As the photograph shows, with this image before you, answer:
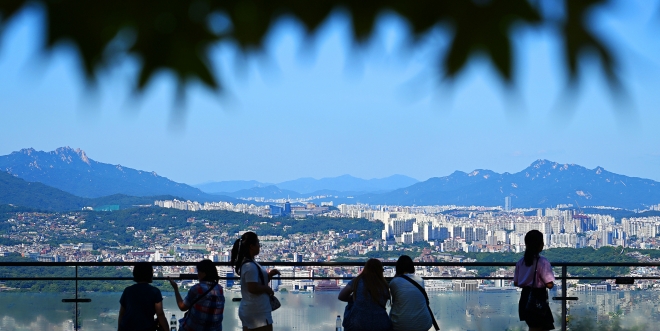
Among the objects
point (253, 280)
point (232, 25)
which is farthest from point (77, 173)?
point (253, 280)

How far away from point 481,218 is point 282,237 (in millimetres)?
21351

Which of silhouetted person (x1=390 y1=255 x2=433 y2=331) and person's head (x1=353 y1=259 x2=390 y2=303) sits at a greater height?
person's head (x1=353 y1=259 x2=390 y2=303)

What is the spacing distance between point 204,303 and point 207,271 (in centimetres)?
25

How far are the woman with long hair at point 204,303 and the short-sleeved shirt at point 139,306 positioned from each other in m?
0.24

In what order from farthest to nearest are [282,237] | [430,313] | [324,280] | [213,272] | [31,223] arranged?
[282,237]
[31,223]
[324,280]
[430,313]
[213,272]

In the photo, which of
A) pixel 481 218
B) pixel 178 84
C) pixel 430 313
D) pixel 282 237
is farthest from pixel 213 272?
pixel 481 218

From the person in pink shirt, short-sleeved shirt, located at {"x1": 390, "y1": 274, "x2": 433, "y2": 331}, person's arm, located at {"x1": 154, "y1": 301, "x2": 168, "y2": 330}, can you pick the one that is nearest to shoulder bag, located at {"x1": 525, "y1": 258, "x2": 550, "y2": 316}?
the person in pink shirt

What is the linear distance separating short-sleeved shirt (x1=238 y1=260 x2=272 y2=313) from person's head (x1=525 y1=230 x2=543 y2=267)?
2.14 m

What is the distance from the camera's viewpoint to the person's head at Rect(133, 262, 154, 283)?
581 cm

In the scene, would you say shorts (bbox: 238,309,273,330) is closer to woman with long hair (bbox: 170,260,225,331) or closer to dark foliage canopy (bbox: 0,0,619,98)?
woman with long hair (bbox: 170,260,225,331)

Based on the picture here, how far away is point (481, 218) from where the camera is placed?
44.6 meters

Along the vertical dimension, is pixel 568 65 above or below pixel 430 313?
above

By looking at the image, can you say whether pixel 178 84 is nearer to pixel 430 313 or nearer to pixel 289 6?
pixel 289 6

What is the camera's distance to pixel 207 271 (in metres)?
5.98
